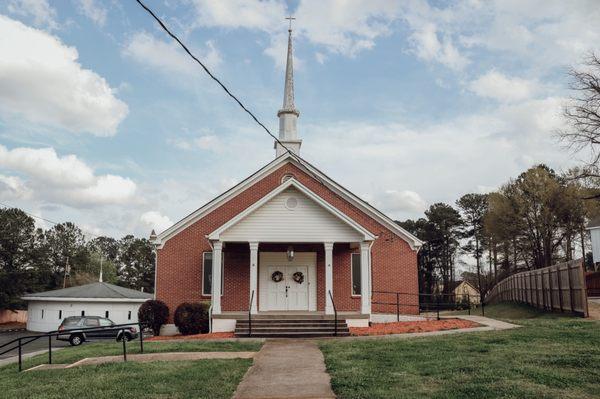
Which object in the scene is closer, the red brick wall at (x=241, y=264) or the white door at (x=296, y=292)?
the white door at (x=296, y=292)

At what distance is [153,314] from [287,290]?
5.08 metres

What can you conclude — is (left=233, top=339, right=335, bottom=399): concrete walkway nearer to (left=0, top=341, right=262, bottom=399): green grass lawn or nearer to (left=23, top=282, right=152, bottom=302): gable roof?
(left=0, top=341, right=262, bottom=399): green grass lawn

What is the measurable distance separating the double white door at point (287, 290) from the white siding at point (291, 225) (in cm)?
279

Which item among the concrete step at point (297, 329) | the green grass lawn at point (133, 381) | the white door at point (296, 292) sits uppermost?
the white door at point (296, 292)

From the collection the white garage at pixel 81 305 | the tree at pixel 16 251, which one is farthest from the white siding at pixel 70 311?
the tree at pixel 16 251

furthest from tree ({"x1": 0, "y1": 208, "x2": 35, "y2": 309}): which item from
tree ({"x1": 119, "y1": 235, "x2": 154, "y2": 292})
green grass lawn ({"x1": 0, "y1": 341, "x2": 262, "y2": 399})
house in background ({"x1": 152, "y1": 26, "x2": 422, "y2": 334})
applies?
green grass lawn ({"x1": 0, "y1": 341, "x2": 262, "y2": 399})

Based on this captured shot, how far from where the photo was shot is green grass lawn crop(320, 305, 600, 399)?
8.02m

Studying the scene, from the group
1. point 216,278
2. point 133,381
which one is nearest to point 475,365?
point 133,381

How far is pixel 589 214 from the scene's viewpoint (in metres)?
47.0

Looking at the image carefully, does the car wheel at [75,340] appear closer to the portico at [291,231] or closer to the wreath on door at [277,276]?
the portico at [291,231]

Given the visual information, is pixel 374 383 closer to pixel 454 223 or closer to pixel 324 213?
pixel 324 213

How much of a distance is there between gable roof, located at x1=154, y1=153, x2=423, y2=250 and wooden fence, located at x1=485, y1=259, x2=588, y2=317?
16.9 feet

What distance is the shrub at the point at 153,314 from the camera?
20750 millimetres

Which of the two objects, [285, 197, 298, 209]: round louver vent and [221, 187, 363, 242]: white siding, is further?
[285, 197, 298, 209]: round louver vent
